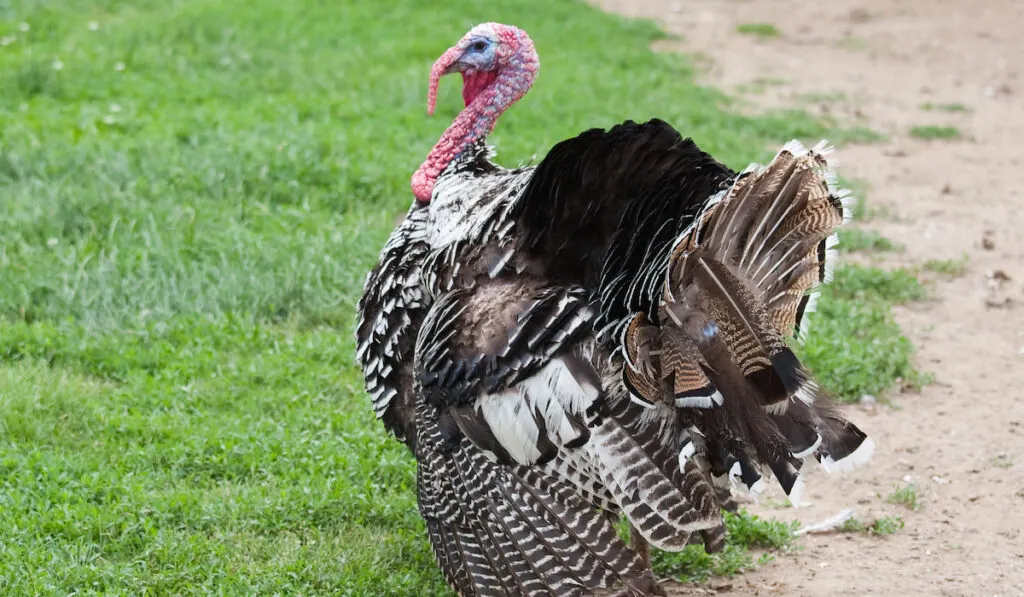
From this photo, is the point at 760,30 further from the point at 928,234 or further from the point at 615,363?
the point at 615,363

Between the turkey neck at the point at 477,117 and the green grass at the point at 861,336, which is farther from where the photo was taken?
the green grass at the point at 861,336

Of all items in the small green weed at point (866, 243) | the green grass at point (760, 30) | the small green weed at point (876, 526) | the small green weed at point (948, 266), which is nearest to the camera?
the small green weed at point (876, 526)

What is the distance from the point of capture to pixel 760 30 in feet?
46.9

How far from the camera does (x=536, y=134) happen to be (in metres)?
9.38

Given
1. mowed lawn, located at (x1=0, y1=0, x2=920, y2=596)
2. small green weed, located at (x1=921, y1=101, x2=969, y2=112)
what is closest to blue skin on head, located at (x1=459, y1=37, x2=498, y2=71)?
mowed lawn, located at (x1=0, y1=0, x2=920, y2=596)

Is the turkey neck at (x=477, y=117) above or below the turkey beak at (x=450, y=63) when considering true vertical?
below

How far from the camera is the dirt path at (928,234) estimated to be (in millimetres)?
5145

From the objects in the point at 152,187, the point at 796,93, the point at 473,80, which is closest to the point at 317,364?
the point at 473,80

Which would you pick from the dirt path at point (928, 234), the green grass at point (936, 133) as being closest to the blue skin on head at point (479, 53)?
the dirt path at point (928, 234)

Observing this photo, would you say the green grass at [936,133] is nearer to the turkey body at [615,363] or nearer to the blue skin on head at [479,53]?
the blue skin on head at [479,53]

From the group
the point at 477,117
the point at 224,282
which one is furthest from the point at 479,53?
the point at 224,282

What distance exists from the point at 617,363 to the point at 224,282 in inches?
141

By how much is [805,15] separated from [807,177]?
11.9 m

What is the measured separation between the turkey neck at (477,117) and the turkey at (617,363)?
2.68ft
